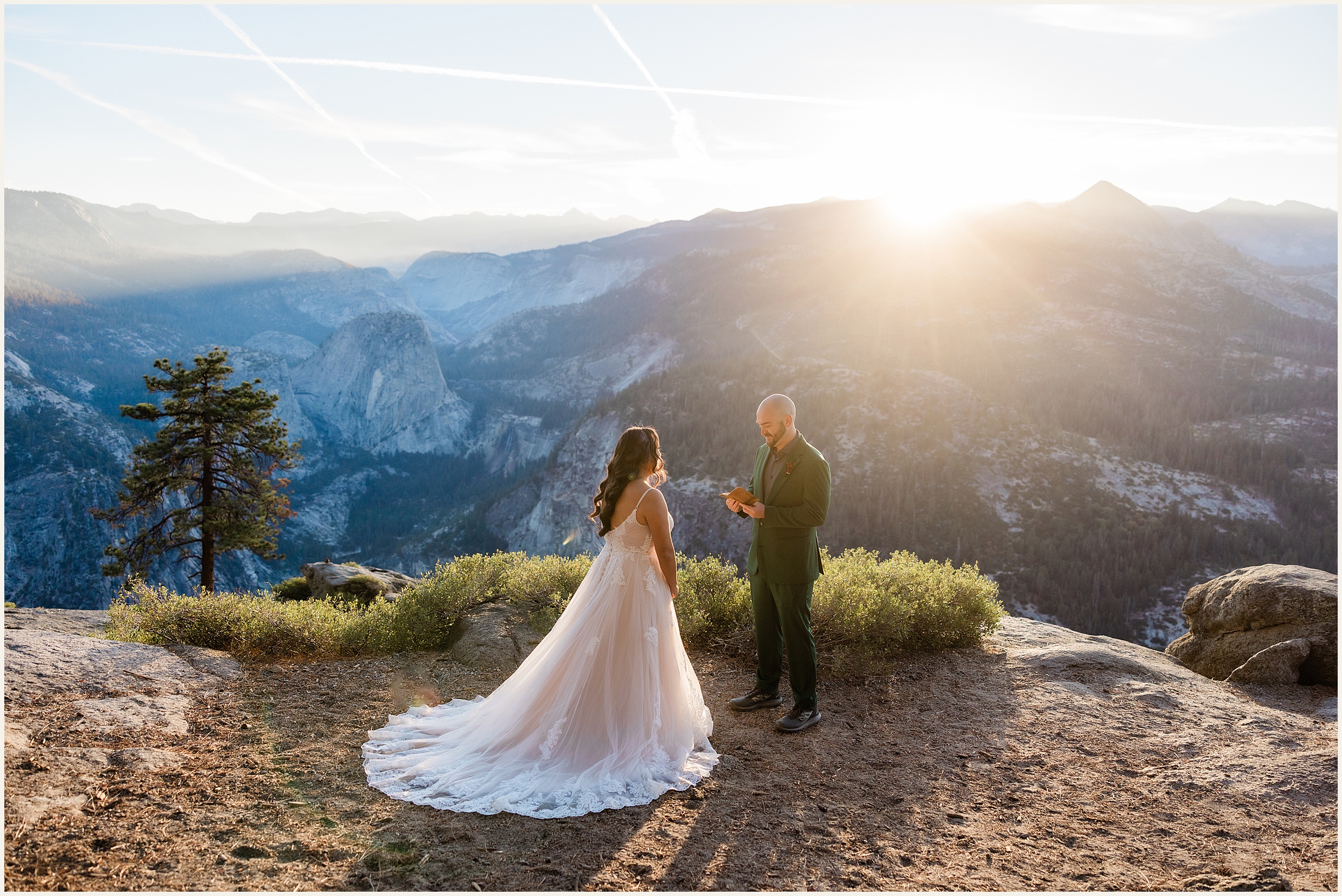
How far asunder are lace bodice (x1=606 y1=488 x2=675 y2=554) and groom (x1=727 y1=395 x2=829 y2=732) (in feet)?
2.62

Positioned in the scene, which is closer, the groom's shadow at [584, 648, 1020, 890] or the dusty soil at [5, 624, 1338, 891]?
the dusty soil at [5, 624, 1338, 891]

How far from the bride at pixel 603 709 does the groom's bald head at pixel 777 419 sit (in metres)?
1.05

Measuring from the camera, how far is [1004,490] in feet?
215

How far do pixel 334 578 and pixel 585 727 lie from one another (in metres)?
10.9

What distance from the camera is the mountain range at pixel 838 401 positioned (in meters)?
61.2

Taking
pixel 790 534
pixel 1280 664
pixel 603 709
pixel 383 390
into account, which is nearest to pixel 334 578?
pixel 603 709

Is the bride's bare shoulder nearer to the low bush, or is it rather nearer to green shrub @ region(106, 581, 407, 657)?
the low bush

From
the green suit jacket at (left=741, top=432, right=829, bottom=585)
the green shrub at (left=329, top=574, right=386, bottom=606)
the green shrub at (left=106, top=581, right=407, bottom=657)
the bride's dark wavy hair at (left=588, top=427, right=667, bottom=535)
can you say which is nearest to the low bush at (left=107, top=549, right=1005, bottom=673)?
the green shrub at (left=106, top=581, right=407, bottom=657)

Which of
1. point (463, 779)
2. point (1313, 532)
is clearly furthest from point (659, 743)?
point (1313, 532)

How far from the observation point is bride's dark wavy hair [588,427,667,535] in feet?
20.3

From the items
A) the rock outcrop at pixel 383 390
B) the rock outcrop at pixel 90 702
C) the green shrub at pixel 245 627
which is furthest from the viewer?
the rock outcrop at pixel 383 390

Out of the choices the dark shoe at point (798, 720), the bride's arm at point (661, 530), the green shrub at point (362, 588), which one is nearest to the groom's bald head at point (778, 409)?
the bride's arm at point (661, 530)

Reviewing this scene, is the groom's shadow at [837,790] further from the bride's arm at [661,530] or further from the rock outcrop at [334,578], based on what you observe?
the rock outcrop at [334,578]

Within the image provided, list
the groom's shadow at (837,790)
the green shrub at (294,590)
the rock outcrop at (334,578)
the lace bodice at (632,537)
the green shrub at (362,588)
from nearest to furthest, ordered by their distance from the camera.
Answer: the groom's shadow at (837,790) → the lace bodice at (632,537) → the green shrub at (362,588) → the rock outcrop at (334,578) → the green shrub at (294,590)
